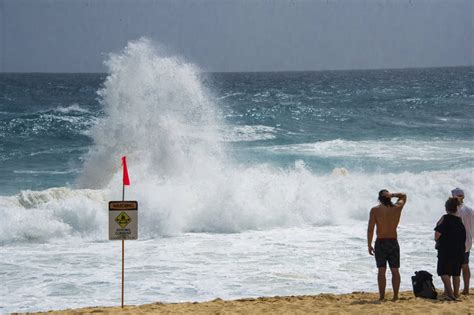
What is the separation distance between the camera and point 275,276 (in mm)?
10945

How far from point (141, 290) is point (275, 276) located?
2.12 meters

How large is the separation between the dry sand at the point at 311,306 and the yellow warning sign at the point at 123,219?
39.9 inches

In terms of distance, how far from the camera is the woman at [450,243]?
8211 mm

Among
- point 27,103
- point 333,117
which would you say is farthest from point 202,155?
point 27,103

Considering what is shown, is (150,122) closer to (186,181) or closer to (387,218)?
(186,181)

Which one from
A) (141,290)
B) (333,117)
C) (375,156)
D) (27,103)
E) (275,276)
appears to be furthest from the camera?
(27,103)

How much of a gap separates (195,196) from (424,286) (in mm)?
8653

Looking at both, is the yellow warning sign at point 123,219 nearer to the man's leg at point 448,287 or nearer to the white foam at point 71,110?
the man's leg at point 448,287

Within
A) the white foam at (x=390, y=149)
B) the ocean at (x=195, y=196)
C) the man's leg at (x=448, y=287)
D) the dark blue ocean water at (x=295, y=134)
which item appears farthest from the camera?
the white foam at (x=390, y=149)

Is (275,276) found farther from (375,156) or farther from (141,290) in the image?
(375,156)

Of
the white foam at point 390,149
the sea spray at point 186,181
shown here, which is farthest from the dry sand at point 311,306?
the white foam at point 390,149

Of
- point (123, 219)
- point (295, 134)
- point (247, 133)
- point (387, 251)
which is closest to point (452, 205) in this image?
point (387, 251)

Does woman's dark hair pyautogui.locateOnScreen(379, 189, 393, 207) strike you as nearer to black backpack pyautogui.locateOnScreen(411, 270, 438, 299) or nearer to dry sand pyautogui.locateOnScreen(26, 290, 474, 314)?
black backpack pyautogui.locateOnScreen(411, 270, 438, 299)

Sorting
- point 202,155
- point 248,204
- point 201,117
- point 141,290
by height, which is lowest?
point 141,290
